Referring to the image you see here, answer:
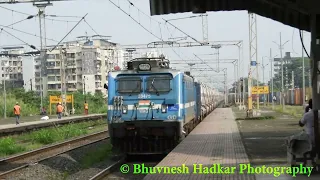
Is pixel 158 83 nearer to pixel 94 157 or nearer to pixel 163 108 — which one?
pixel 163 108

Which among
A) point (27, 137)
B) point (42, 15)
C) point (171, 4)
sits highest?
point (42, 15)

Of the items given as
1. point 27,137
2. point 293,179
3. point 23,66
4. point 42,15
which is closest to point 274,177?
point 293,179

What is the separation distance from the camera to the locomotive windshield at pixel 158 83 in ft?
51.1

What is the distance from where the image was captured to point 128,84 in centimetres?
1578

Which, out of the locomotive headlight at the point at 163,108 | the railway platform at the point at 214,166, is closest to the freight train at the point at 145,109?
the locomotive headlight at the point at 163,108

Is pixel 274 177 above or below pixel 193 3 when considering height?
below

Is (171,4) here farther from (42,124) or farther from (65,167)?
(42,124)

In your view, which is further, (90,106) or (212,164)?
(90,106)

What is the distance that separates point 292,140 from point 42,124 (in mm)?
26227

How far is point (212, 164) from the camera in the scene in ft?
38.4

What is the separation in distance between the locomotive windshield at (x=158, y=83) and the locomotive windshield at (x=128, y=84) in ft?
1.13

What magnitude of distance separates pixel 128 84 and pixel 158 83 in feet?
3.26

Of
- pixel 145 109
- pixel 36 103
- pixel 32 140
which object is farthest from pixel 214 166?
pixel 36 103

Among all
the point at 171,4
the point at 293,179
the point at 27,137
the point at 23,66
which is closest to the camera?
the point at 293,179
